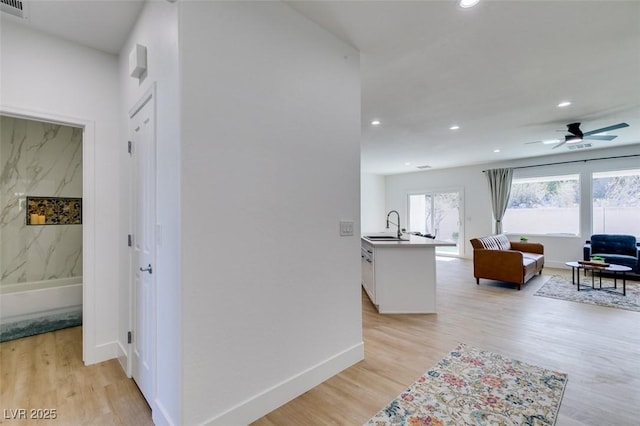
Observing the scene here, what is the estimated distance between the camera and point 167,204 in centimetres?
163

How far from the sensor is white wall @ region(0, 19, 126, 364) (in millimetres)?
2270

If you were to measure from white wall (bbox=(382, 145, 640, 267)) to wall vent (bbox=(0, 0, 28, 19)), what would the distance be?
899cm

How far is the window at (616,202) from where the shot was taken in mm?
5918

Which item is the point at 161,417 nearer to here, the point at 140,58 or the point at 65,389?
the point at 65,389

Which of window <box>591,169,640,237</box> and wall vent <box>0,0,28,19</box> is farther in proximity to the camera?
window <box>591,169,640,237</box>

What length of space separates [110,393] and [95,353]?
63 centimetres

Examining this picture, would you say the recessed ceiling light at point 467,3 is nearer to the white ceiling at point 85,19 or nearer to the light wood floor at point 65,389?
the white ceiling at point 85,19

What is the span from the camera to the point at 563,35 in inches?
89.0

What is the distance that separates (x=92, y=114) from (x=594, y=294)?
278 inches

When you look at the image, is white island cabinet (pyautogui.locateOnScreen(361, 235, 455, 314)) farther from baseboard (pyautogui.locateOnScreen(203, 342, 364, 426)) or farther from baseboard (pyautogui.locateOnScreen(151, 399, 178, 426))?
baseboard (pyautogui.locateOnScreen(151, 399, 178, 426))

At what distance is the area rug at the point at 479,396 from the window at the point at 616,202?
5.96 m

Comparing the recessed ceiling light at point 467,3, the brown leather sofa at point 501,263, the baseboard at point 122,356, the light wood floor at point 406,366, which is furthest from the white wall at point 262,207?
the brown leather sofa at point 501,263

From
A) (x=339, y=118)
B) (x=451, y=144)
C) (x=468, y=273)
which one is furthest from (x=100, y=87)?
(x=468, y=273)

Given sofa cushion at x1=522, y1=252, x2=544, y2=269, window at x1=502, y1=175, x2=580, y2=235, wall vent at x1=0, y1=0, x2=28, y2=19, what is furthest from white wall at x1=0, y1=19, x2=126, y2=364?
window at x1=502, y1=175, x2=580, y2=235
